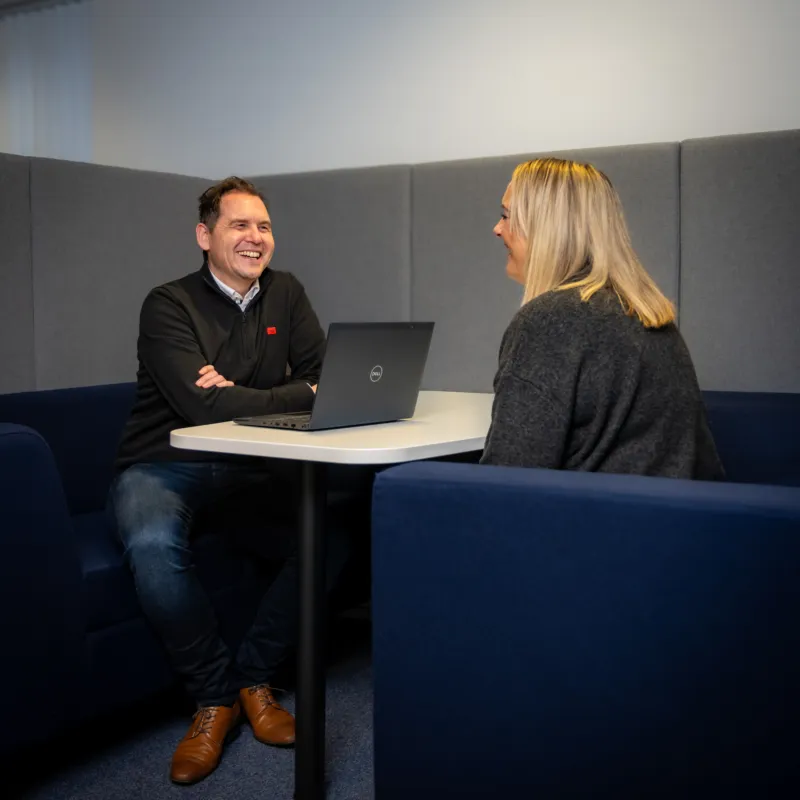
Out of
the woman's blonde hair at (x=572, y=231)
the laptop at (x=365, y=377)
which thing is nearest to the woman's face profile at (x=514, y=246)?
the woman's blonde hair at (x=572, y=231)

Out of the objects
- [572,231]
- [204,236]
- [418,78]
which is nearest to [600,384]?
[572,231]

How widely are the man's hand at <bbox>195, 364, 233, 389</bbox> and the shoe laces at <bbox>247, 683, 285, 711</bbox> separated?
66 cm

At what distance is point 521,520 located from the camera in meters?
1.26

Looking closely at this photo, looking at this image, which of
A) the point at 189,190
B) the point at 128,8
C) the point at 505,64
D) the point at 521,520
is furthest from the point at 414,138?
the point at 521,520

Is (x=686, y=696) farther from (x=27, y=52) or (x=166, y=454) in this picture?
(x=27, y=52)

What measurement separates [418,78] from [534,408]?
7.45ft

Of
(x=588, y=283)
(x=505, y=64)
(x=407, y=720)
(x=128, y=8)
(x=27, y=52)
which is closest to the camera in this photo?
(x=407, y=720)

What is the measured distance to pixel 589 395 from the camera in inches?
59.4

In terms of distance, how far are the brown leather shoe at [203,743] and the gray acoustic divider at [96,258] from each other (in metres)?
1.30

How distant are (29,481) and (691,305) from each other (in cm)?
184

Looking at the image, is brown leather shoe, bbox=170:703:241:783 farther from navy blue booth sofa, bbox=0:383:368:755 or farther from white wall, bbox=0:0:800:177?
white wall, bbox=0:0:800:177

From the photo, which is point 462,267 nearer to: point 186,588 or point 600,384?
point 186,588

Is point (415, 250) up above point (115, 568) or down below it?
above

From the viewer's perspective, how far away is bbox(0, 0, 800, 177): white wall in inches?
116
